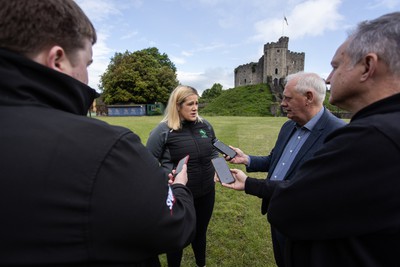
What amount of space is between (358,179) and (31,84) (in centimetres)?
151

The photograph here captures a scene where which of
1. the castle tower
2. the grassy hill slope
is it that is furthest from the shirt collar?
the castle tower

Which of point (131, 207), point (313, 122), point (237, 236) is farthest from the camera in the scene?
point (237, 236)

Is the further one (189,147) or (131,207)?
(189,147)

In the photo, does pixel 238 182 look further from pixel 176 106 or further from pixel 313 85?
pixel 176 106

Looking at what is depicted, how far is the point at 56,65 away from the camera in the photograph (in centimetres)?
112

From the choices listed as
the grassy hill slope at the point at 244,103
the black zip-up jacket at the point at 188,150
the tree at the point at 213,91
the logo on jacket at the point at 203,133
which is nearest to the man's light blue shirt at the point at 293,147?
the black zip-up jacket at the point at 188,150

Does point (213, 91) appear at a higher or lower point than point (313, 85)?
higher

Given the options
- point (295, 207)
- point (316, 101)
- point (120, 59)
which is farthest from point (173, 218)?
point (120, 59)

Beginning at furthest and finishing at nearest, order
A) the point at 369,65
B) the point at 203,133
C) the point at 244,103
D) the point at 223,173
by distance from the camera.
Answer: the point at 244,103 < the point at 203,133 < the point at 223,173 < the point at 369,65

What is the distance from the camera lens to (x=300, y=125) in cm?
298

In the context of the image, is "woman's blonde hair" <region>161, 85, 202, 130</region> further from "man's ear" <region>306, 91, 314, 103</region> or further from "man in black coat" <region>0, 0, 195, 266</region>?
"man in black coat" <region>0, 0, 195, 266</region>

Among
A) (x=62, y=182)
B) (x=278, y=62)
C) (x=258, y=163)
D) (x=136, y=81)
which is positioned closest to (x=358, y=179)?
(x=62, y=182)

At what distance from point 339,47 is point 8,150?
1.93 metres

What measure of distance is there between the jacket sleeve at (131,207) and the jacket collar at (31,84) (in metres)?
0.33
